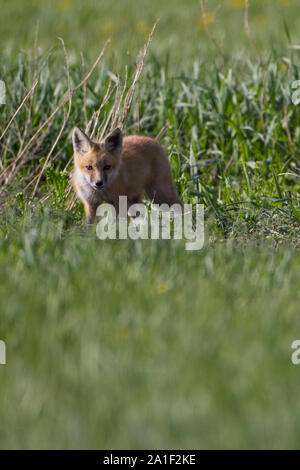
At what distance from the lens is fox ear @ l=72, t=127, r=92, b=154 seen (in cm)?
663

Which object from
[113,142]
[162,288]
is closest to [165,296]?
[162,288]

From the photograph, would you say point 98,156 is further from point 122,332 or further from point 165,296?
point 122,332

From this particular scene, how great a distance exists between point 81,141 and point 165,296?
2.69 meters

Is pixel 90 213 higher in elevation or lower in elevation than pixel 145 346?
higher

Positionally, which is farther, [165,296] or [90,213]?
[90,213]

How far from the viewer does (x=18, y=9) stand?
18109mm

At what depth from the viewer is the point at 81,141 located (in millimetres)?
6707

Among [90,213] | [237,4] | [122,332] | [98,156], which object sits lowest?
[122,332]

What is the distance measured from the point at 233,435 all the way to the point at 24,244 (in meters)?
2.43

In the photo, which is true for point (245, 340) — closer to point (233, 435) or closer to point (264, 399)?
point (264, 399)

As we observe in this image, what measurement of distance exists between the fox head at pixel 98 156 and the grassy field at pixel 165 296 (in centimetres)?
47

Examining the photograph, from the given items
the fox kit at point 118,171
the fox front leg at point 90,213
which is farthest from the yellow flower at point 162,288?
the fox front leg at point 90,213

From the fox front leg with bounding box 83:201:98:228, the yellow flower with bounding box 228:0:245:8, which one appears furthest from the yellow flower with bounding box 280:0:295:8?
the fox front leg with bounding box 83:201:98:228
